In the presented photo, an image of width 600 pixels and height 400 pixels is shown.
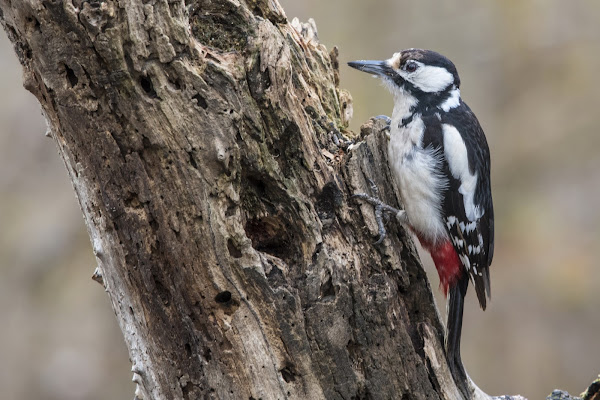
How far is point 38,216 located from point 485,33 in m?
4.84

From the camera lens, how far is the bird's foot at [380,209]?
3.27 meters

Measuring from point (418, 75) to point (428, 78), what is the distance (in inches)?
2.4

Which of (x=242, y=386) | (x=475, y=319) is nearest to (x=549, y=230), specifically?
(x=475, y=319)

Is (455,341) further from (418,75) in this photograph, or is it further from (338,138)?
(418,75)

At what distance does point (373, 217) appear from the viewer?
→ 10.7 ft

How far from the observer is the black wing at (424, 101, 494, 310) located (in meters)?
3.99

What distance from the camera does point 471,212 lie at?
4070mm

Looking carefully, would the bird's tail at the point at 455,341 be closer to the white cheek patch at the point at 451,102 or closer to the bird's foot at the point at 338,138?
the bird's foot at the point at 338,138

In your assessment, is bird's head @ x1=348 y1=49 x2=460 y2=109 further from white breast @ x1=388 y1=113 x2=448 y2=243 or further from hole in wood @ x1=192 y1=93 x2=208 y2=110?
hole in wood @ x1=192 y1=93 x2=208 y2=110

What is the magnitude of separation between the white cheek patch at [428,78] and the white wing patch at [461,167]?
287 millimetres

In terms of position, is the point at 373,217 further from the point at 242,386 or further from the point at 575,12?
the point at 575,12

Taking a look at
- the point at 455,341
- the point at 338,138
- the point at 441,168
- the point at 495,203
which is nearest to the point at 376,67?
the point at 441,168

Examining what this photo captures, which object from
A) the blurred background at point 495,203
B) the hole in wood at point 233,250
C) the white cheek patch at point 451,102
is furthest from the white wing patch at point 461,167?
the blurred background at point 495,203

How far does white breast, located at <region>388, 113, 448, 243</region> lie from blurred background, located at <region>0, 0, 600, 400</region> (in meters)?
2.83
